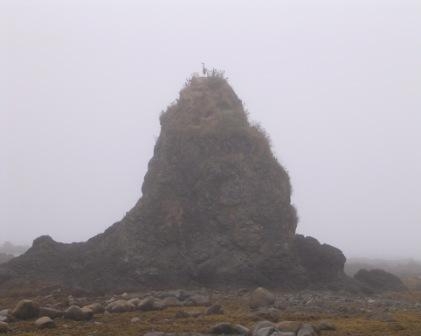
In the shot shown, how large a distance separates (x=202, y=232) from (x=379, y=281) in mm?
12936

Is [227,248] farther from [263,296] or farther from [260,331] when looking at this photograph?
[260,331]

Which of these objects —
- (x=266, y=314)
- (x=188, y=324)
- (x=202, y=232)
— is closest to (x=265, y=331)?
(x=188, y=324)

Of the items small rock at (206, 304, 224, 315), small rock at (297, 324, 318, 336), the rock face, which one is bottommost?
small rock at (297, 324, 318, 336)

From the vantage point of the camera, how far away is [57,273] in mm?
33156

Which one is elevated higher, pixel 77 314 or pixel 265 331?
pixel 77 314

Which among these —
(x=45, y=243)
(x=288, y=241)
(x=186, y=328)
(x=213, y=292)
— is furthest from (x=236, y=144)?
(x=186, y=328)

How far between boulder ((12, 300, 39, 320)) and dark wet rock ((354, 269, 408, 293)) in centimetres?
2274

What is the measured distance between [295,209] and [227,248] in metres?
5.98

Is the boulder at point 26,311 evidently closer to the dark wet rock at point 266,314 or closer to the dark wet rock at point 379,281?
the dark wet rock at point 266,314

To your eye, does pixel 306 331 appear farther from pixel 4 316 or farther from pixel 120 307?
pixel 4 316

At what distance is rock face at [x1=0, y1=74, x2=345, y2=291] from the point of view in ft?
108

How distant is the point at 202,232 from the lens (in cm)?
3509

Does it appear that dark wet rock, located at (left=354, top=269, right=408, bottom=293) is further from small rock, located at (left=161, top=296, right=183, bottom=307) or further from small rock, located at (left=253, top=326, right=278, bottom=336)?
small rock, located at (left=253, top=326, right=278, bottom=336)

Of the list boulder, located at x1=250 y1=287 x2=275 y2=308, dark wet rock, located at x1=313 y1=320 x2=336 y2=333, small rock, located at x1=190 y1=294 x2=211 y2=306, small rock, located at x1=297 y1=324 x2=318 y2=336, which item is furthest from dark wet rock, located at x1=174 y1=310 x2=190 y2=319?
small rock, located at x1=297 y1=324 x2=318 y2=336
